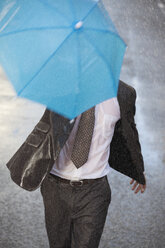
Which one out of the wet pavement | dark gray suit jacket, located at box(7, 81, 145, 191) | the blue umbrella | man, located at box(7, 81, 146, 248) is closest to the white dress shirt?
man, located at box(7, 81, 146, 248)

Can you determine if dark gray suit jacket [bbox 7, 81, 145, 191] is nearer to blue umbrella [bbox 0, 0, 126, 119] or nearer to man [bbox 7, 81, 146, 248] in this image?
man [bbox 7, 81, 146, 248]

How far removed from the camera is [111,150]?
3070mm

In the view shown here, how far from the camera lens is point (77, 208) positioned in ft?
9.43

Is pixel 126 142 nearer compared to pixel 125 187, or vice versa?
pixel 126 142

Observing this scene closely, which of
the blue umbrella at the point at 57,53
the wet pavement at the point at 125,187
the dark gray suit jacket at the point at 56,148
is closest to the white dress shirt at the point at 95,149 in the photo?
the dark gray suit jacket at the point at 56,148

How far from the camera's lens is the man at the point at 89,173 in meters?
2.78

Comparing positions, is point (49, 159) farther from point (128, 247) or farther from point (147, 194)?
point (147, 194)

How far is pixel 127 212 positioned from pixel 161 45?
6615mm

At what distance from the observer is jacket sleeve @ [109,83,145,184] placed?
2.89 metres

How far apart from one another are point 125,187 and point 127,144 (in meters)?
2.18

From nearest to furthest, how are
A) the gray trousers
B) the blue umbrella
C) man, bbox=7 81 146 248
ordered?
the blue umbrella → man, bbox=7 81 146 248 → the gray trousers

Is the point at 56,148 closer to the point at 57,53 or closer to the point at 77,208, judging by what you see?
the point at 77,208

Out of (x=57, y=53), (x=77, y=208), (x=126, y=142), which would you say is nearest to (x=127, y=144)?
(x=126, y=142)

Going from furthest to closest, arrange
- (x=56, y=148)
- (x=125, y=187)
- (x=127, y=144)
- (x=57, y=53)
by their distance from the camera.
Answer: (x=125, y=187) < (x=127, y=144) < (x=56, y=148) < (x=57, y=53)
